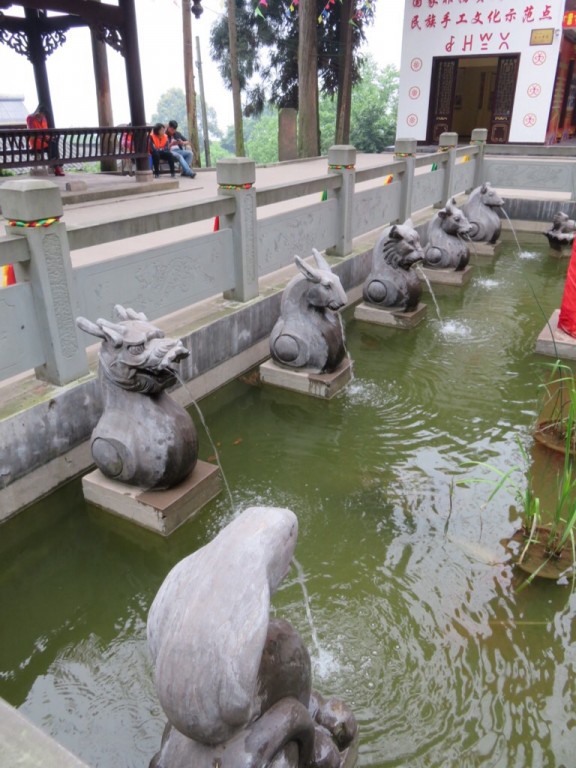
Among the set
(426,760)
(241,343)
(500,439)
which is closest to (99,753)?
(426,760)

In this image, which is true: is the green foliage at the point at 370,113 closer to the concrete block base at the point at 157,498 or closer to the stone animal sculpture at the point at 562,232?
the stone animal sculpture at the point at 562,232

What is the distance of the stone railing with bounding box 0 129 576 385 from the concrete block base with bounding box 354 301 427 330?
1033 mm

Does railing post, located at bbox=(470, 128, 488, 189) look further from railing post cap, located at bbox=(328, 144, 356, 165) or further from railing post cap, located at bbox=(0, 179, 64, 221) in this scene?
railing post cap, located at bbox=(0, 179, 64, 221)

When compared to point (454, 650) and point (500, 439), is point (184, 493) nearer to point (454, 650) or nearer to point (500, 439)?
point (454, 650)

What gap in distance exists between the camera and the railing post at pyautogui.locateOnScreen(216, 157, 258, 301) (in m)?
5.75

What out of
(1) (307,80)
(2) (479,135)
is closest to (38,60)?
(1) (307,80)

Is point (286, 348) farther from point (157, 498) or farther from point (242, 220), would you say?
point (157, 498)

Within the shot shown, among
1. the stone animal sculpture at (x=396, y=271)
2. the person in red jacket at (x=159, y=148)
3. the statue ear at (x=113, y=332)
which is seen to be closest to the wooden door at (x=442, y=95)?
the person in red jacket at (x=159, y=148)

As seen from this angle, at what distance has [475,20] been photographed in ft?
54.0

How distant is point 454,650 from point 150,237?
7027mm

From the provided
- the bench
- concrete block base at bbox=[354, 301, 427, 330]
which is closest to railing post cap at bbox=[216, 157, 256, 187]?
concrete block base at bbox=[354, 301, 427, 330]

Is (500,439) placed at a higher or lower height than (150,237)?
lower

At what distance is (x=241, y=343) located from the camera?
6.32 metres

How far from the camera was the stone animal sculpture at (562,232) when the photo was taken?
34.6 ft
